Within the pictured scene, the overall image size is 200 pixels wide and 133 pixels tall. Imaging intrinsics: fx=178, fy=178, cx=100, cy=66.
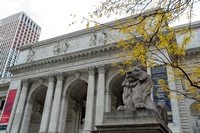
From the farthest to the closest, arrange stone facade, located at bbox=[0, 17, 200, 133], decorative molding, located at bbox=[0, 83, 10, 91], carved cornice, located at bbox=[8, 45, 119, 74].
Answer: decorative molding, located at bbox=[0, 83, 10, 91]
carved cornice, located at bbox=[8, 45, 119, 74]
stone facade, located at bbox=[0, 17, 200, 133]

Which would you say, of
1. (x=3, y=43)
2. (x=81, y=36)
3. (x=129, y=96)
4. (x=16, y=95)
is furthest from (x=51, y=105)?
(x=3, y=43)

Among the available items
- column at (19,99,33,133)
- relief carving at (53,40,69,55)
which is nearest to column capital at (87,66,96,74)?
relief carving at (53,40,69,55)

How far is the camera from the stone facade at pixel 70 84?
77.5ft

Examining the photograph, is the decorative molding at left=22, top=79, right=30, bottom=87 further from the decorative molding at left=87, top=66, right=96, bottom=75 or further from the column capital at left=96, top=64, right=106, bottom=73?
the column capital at left=96, top=64, right=106, bottom=73

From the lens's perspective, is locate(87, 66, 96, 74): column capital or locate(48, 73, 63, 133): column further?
locate(87, 66, 96, 74): column capital

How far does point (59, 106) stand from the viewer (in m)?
25.9

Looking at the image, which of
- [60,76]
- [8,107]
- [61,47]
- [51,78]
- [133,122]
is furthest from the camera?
[61,47]

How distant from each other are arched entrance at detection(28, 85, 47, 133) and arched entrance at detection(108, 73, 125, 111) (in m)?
12.2

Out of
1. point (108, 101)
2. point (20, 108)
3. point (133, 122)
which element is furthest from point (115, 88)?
point (133, 122)

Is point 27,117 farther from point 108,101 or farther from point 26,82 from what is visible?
point 108,101

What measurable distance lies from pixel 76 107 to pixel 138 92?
26106 mm

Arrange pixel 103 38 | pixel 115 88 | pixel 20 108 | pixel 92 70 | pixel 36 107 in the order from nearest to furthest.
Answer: pixel 92 70
pixel 103 38
pixel 115 88
pixel 20 108
pixel 36 107

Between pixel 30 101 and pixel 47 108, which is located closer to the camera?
pixel 47 108

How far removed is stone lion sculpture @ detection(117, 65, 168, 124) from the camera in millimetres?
6508
